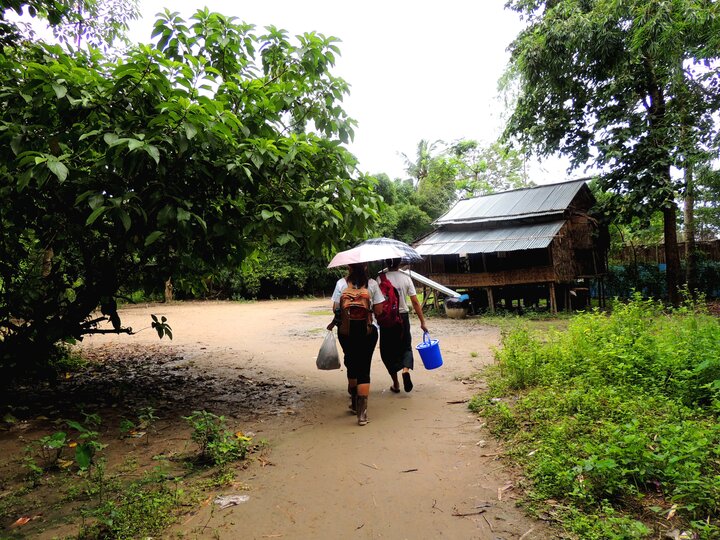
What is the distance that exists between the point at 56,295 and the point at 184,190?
8.10 ft

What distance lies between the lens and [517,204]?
18188mm

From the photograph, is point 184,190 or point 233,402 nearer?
point 184,190

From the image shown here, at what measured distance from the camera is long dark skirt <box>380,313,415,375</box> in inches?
215

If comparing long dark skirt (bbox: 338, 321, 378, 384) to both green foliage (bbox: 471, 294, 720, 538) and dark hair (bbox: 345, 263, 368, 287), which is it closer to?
dark hair (bbox: 345, 263, 368, 287)

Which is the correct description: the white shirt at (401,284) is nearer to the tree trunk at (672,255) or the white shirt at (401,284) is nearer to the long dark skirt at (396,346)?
the long dark skirt at (396,346)

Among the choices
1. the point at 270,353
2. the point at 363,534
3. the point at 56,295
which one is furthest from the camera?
the point at 270,353

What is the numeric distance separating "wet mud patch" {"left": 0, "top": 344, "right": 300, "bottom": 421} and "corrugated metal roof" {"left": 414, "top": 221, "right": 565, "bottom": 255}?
11.2 metres

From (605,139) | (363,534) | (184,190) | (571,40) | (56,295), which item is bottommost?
(363,534)

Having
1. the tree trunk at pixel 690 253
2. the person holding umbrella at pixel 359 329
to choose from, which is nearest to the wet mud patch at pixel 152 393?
the person holding umbrella at pixel 359 329

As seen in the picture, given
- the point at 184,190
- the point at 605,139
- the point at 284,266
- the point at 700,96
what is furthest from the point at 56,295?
the point at 284,266

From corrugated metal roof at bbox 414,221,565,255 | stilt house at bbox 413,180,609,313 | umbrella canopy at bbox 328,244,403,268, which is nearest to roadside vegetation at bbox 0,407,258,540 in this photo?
umbrella canopy at bbox 328,244,403,268

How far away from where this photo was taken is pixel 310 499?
126 inches

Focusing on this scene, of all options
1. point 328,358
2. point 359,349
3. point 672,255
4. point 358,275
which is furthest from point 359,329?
point 672,255

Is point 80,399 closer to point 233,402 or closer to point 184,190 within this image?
point 233,402
